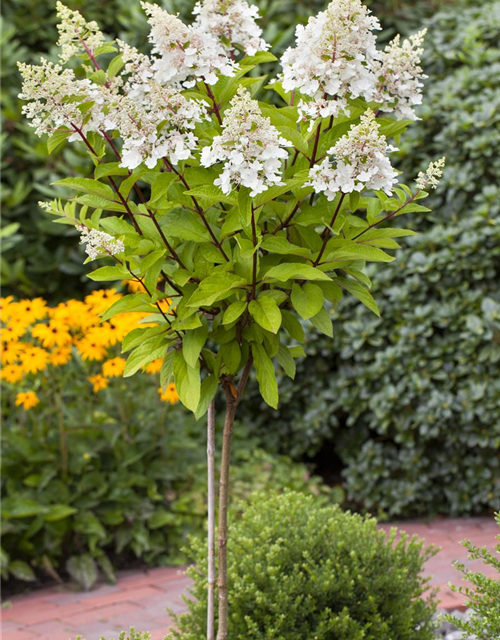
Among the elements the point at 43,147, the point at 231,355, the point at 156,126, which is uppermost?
the point at 43,147

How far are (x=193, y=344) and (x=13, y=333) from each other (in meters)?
2.03

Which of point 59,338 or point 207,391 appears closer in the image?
point 207,391

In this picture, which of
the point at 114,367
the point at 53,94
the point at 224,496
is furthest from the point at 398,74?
the point at 114,367

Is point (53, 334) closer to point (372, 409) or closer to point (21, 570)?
point (21, 570)

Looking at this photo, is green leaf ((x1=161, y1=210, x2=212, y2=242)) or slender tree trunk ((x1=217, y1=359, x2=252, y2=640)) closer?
green leaf ((x1=161, y1=210, x2=212, y2=242))

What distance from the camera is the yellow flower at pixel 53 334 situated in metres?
3.60

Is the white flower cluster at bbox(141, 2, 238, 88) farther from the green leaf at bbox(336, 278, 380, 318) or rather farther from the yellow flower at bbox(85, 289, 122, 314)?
the yellow flower at bbox(85, 289, 122, 314)

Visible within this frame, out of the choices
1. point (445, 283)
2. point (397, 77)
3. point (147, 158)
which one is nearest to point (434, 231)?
point (445, 283)

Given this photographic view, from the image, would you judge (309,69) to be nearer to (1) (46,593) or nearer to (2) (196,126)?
(2) (196,126)

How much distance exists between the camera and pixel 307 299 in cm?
176

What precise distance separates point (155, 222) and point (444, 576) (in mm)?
2490

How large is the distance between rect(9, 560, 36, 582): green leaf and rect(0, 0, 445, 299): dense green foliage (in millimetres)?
1996

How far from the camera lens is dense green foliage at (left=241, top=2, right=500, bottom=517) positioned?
4098 millimetres

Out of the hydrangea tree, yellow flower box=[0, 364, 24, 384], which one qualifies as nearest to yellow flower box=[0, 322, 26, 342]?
yellow flower box=[0, 364, 24, 384]
